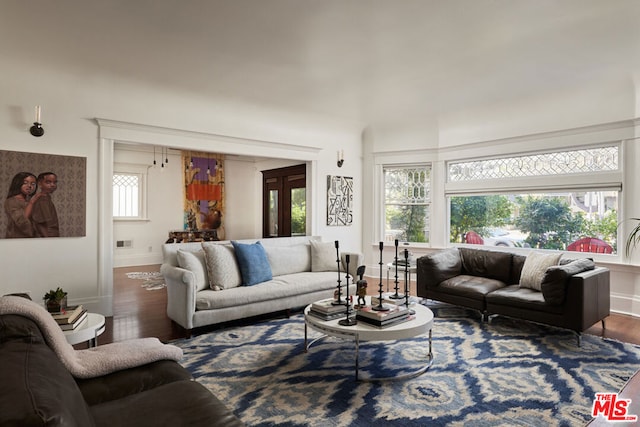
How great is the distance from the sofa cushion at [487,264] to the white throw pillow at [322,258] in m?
1.70

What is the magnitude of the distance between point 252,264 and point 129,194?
18.3ft

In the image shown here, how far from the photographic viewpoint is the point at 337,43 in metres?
3.35

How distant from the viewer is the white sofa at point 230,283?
365cm

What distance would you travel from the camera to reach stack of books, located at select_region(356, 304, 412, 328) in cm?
280

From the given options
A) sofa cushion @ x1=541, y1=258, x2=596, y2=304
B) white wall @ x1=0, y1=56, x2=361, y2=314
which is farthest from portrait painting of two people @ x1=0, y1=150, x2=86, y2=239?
sofa cushion @ x1=541, y1=258, x2=596, y2=304

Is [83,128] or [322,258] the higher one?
[83,128]

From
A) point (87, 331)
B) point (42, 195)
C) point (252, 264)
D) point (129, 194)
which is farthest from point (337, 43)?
point (129, 194)

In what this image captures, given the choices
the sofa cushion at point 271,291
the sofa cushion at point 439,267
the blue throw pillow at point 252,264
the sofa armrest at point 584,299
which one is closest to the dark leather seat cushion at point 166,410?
the sofa cushion at point 271,291

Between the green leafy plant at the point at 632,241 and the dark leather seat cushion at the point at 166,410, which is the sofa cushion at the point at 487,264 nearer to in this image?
the green leafy plant at the point at 632,241

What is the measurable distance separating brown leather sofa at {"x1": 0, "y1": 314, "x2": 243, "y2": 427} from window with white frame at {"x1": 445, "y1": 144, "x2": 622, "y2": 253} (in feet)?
16.5

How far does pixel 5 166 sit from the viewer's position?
382cm

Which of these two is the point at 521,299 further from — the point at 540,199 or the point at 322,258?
the point at 322,258

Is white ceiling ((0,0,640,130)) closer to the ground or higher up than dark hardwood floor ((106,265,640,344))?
higher up

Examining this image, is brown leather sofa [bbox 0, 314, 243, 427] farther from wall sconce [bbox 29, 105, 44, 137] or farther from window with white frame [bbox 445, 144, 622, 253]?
window with white frame [bbox 445, 144, 622, 253]
